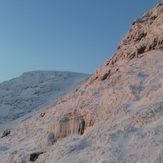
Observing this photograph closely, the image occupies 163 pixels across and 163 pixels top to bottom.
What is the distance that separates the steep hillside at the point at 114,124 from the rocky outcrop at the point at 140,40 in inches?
3.2

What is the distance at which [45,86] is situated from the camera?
57.2m

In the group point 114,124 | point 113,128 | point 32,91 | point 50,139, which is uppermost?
point 32,91

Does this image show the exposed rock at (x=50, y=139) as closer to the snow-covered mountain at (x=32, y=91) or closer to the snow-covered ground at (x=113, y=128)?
the snow-covered ground at (x=113, y=128)

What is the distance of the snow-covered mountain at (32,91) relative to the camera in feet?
145

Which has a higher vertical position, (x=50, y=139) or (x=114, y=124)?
(x=114, y=124)

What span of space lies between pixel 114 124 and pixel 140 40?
39.1 feet

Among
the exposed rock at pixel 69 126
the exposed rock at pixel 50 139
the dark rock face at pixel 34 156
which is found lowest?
the dark rock face at pixel 34 156

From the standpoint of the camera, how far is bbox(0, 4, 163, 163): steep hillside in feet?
29.9

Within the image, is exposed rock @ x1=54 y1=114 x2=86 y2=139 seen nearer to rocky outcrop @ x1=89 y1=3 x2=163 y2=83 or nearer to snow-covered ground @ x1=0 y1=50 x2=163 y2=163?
snow-covered ground @ x1=0 y1=50 x2=163 y2=163

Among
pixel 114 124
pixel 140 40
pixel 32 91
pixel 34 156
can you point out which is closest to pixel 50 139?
pixel 34 156

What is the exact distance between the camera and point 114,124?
1104cm

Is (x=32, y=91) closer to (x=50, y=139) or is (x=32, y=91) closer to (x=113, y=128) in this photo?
(x=50, y=139)

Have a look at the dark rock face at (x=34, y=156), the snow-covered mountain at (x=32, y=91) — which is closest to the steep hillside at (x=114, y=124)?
the dark rock face at (x=34, y=156)

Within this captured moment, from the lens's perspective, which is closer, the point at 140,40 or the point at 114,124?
the point at 114,124
